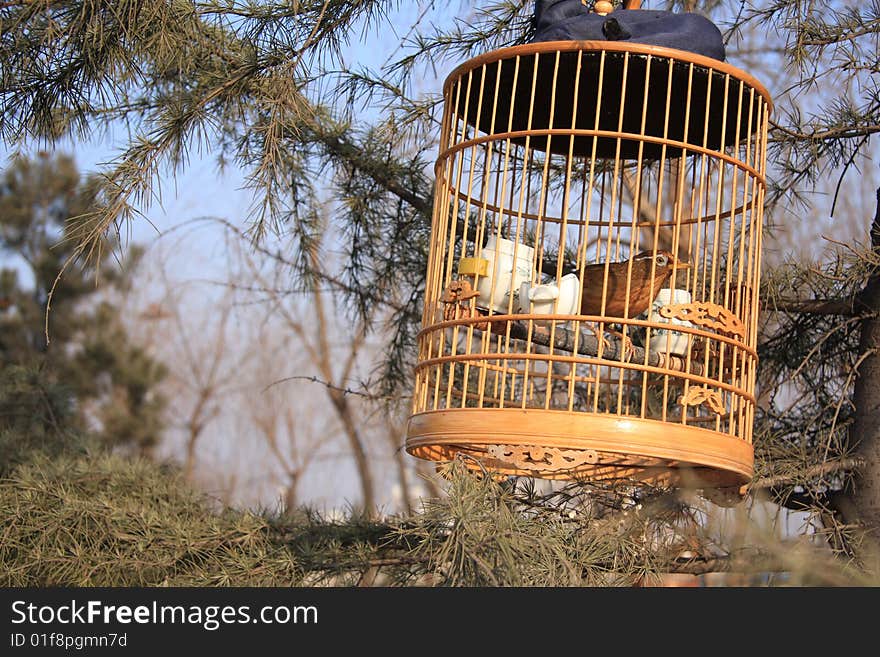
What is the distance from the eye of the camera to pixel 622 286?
1884mm

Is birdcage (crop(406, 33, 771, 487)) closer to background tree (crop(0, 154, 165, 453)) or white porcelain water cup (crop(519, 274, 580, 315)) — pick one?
white porcelain water cup (crop(519, 274, 580, 315))

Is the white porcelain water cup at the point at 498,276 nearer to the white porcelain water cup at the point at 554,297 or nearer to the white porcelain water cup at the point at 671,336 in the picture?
the white porcelain water cup at the point at 554,297

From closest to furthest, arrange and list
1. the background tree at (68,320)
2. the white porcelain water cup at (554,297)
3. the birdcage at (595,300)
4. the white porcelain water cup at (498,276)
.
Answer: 1. the birdcage at (595,300)
2. the white porcelain water cup at (554,297)
3. the white porcelain water cup at (498,276)
4. the background tree at (68,320)

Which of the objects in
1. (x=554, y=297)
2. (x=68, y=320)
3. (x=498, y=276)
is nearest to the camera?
(x=554, y=297)

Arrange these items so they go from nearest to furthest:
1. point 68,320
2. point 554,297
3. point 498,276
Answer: point 554,297 → point 498,276 → point 68,320

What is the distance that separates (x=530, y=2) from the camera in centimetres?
254

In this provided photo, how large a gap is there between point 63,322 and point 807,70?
17.7ft

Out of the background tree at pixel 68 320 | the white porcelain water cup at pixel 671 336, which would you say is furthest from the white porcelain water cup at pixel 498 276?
the background tree at pixel 68 320

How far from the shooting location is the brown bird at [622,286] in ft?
6.14

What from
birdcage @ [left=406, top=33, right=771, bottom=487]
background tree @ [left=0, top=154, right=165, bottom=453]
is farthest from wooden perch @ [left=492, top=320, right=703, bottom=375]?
background tree @ [left=0, top=154, right=165, bottom=453]

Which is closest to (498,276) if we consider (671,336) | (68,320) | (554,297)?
(554,297)

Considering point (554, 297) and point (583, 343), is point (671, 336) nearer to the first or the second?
point (583, 343)

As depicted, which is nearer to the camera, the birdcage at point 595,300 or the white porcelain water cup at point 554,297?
the birdcage at point 595,300
